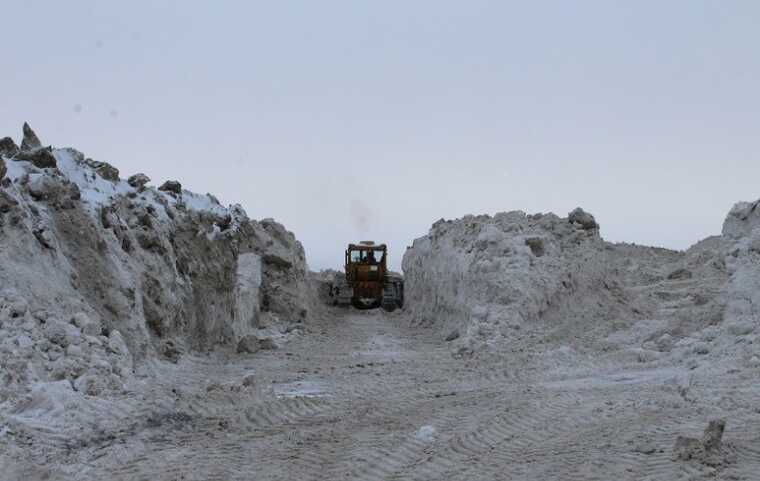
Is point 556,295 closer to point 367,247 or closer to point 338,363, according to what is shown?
point 338,363

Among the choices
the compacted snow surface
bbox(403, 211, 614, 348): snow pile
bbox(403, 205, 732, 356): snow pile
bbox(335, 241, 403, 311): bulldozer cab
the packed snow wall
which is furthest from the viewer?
bbox(335, 241, 403, 311): bulldozer cab

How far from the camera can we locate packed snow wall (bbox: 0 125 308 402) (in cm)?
776

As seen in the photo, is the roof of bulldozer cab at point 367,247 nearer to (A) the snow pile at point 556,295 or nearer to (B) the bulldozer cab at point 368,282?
(B) the bulldozer cab at point 368,282

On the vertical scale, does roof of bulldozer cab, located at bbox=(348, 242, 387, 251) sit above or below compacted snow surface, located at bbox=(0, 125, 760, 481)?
above

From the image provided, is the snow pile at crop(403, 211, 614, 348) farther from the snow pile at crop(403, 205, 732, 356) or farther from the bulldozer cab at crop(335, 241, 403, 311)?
the bulldozer cab at crop(335, 241, 403, 311)

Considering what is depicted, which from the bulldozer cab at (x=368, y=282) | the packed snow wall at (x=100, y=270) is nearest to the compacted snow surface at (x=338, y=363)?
the packed snow wall at (x=100, y=270)

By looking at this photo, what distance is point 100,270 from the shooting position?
9.98m

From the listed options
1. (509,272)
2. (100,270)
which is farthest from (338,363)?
(509,272)

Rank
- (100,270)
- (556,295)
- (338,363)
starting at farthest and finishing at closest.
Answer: (556,295), (338,363), (100,270)

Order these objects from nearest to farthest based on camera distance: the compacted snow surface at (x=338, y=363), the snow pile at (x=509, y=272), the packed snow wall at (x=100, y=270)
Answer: the compacted snow surface at (x=338, y=363) < the packed snow wall at (x=100, y=270) < the snow pile at (x=509, y=272)

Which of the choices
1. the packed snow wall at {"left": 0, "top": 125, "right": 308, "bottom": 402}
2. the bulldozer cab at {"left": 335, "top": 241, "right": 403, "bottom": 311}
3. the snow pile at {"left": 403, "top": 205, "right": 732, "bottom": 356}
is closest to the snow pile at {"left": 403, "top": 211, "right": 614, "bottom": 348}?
the snow pile at {"left": 403, "top": 205, "right": 732, "bottom": 356}

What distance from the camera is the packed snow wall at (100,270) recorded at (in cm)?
776

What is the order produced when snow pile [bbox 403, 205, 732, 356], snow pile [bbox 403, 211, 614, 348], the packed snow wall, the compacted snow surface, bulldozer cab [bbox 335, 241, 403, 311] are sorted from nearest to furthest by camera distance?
the compacted snow surface, the packed snow wall, snow pile [bbox 403, 205, 732, 356], snow pile [bbox 403, 211, 614, 348], bulldozer cab [bbox 335, 241, 403, 311]

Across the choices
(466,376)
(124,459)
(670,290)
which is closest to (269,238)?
(670,290)
